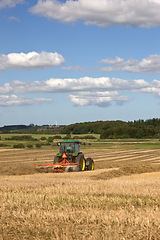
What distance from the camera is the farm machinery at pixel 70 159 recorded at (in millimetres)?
20906

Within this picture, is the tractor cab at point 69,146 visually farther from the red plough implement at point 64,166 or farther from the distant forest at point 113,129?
the distant forest at point 113,129

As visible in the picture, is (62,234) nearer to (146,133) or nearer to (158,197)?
(158,197)

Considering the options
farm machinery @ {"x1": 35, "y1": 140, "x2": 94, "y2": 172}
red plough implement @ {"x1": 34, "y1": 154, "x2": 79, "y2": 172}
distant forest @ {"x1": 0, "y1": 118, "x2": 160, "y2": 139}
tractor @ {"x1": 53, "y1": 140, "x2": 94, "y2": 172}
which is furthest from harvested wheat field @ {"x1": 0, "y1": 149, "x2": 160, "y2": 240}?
distant forest @ {"x1": 0, "y1": 118, "x2": 160, "y2": 139}

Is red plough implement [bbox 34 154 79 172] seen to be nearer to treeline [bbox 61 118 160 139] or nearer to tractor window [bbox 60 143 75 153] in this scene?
tractor window [bbox 60 143 75 153]

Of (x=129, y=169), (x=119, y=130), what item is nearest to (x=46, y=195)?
(x=129, y=169)

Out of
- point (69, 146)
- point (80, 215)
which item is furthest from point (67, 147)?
point (80, 215)

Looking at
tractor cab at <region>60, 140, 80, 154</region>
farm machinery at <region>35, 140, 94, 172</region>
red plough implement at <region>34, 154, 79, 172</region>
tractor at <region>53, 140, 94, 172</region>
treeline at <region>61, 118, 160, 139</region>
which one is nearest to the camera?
red plough implement at <region>34, 154, 79, 172</region>

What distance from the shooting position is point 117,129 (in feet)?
350

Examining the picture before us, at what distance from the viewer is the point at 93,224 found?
21.0ft

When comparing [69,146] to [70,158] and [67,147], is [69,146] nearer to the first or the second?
[67,147]

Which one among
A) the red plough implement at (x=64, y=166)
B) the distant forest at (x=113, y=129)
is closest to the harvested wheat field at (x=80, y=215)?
the red plough implement at (x=64, y=166)

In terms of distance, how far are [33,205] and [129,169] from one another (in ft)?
39.8

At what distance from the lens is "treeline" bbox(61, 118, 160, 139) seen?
105 metres

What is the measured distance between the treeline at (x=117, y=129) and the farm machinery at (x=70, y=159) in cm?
7971
